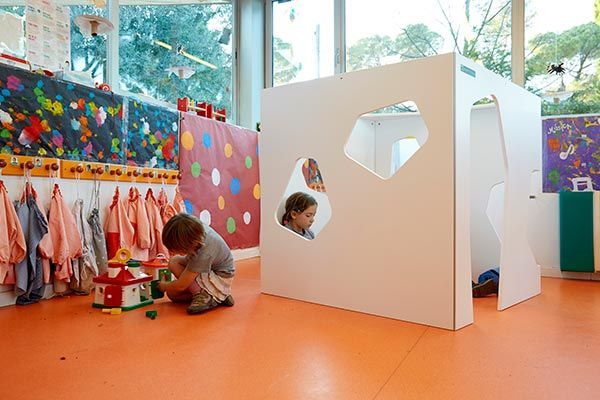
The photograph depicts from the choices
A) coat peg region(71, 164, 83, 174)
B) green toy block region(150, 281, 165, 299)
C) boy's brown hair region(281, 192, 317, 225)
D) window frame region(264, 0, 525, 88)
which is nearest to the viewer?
green toy block region(150, 281, 165, 299)

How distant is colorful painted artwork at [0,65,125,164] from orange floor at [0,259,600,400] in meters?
0.76

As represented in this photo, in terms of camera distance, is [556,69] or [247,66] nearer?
[556,69]

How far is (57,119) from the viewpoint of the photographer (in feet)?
7.49

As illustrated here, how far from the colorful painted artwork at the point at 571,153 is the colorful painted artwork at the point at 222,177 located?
217 cm

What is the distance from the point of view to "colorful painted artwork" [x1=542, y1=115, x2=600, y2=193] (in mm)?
3082

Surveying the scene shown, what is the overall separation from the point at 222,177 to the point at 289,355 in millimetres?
2190

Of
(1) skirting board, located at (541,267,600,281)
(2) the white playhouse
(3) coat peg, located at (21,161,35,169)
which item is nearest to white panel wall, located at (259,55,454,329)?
(2) the white playhouse

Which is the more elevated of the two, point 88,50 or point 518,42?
point 518,42

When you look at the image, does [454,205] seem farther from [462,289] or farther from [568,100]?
[568,100]

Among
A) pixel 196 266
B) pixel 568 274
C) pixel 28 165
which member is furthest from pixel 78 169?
pixel 568 274

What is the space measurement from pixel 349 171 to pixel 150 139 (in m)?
1.40

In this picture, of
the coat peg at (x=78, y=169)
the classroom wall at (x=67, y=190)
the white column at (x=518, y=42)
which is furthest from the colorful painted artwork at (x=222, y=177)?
the white column at (x=518, y=42)

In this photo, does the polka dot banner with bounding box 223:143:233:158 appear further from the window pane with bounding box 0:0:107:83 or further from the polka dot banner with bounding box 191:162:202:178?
the window pane with bounding box 0:0:107:83

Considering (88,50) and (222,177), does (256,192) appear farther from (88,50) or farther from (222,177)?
(88,50)
